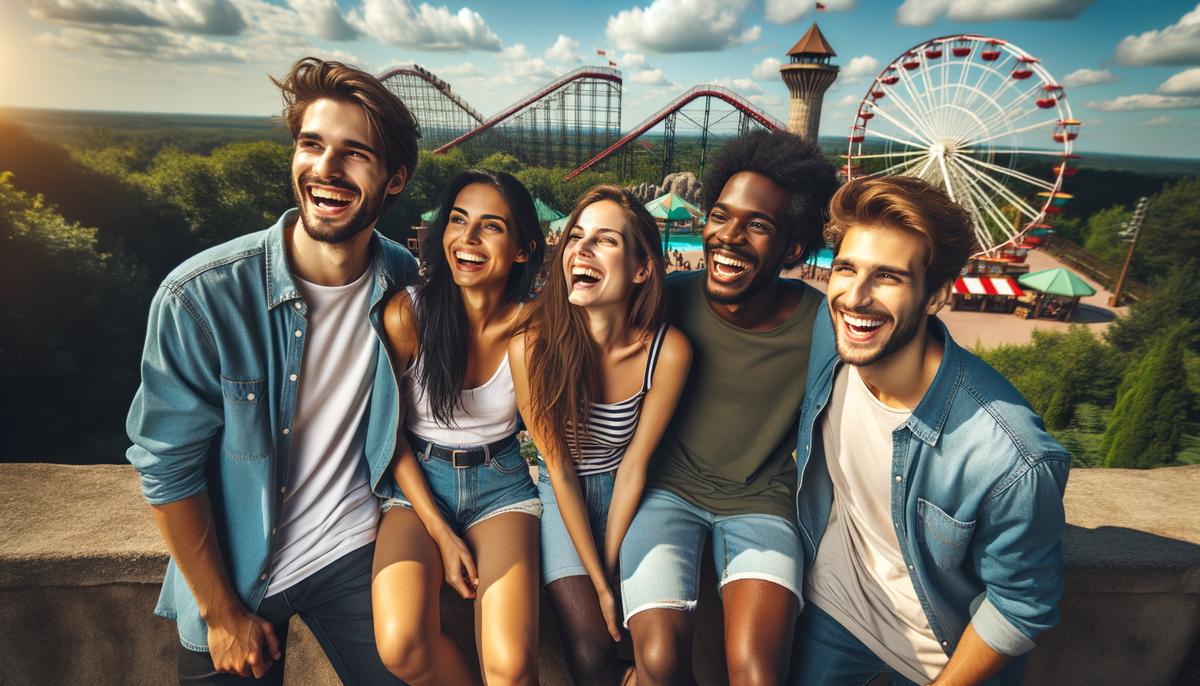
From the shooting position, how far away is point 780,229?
2.07m

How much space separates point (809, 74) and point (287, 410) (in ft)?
97.6

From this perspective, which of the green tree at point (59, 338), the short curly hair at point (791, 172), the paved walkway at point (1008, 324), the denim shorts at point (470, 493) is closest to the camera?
the denim shorts at point (470, 493)

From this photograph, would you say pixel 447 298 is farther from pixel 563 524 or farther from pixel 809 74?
pixel 809 74

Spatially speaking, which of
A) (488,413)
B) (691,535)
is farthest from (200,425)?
(691,535)

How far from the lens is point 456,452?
1.84m

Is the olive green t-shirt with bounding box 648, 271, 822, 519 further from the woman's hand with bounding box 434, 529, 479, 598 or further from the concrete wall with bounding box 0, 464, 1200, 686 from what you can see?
the woman's hand with bounding box 434, 529, 479, 598

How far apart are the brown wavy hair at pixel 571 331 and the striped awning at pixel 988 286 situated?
23.3m

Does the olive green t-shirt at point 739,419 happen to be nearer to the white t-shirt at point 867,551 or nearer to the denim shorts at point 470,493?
the white t-shirt at point 867,551

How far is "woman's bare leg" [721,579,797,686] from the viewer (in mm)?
1508

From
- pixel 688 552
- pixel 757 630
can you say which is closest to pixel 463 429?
pixel 688 552

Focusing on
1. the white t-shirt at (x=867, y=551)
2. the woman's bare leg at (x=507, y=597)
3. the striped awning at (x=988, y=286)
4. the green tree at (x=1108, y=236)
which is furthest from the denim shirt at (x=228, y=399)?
the green tree at (x=1108, y=236)

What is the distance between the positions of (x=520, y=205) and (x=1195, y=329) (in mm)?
24890

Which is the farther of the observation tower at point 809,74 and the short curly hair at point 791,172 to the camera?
the observation tower at point 809,74

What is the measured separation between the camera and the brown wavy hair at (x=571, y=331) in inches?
72.8
